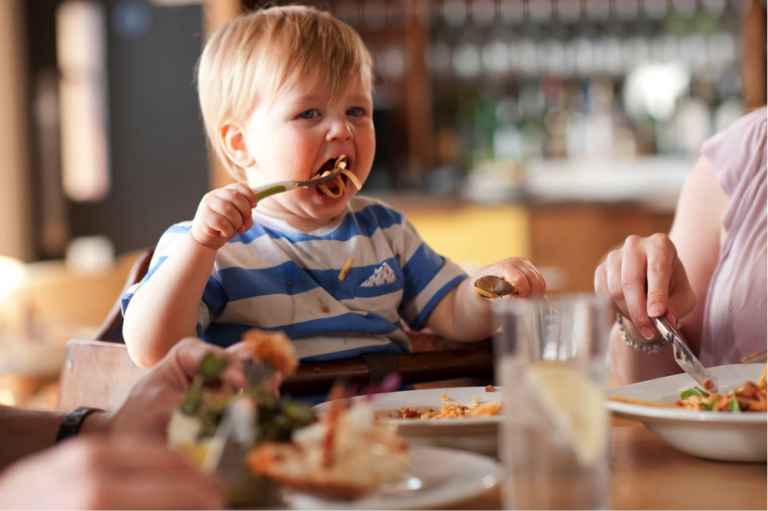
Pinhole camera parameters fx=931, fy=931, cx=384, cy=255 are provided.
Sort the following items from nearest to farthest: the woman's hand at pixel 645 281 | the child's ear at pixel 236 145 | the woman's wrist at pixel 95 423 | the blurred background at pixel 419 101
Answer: the woman's wrist at pixel 95 423 → the woman's hand at pixel 645 281 → the child's ear at pixel 236 145 → the blurred background at pixel 419 101

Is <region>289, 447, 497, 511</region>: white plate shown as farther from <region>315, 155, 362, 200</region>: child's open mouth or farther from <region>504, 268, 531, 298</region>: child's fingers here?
<region>315, 155, 362, 200</region>: child's open mouth

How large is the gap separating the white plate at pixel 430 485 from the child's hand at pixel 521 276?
22.5 inches

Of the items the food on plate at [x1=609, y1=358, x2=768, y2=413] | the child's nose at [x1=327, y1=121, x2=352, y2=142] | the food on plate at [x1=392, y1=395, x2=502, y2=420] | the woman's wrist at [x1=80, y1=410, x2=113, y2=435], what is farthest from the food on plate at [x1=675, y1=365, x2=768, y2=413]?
the child's nose at [x1=327, y1=121, x2=352, y2=142]

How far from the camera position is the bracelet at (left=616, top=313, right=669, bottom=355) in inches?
50.2

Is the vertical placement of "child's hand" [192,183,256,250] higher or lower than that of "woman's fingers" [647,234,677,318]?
higher

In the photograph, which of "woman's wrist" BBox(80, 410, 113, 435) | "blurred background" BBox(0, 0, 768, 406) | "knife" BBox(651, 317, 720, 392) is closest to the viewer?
"woman's wrist" BBox(80, 410, 113, 435)

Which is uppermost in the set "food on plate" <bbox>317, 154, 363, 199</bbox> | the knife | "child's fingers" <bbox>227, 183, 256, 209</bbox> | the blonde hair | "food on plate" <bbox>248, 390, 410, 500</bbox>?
the blonde hair

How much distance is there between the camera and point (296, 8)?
1.48 metres

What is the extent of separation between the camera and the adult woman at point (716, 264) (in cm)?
118

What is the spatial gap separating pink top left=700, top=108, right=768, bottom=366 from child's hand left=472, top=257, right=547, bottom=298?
0.90ft

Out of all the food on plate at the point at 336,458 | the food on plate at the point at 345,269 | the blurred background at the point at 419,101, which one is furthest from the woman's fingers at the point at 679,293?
the blurred background at the point at 419,101

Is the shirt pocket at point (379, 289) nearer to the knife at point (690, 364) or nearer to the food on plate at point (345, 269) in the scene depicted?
the food on plate at point (345, 269)

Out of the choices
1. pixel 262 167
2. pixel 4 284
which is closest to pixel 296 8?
pixel 262 167

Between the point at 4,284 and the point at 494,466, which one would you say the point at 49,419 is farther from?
the point at 4,284
